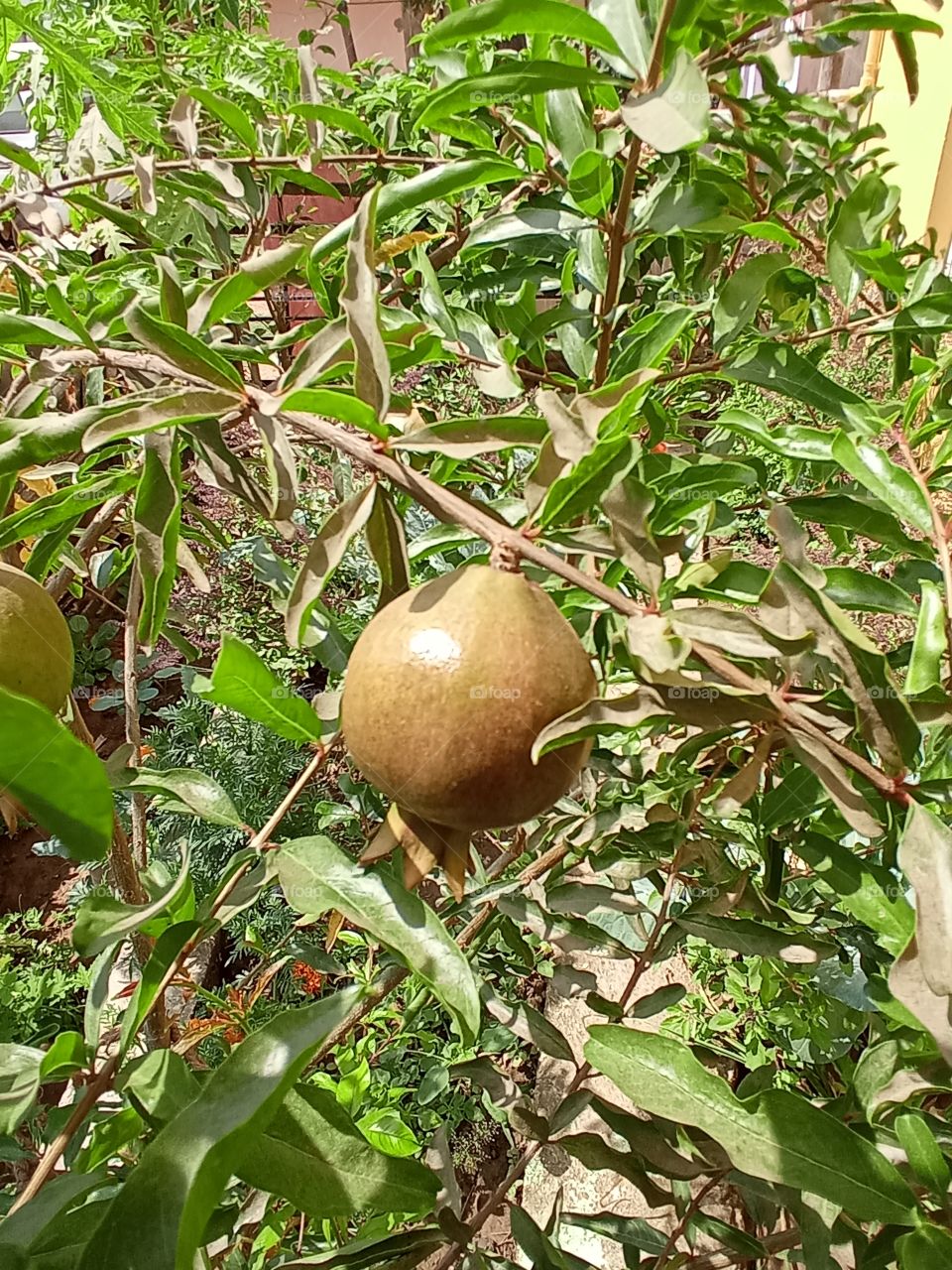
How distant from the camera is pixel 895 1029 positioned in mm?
666

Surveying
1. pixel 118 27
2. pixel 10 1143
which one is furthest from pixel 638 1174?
pixel 118 27

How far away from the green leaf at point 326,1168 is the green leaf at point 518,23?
1.98 ft

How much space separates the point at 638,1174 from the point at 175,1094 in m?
0.42

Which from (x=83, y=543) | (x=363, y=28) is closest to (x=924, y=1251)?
(x=83, y=543)

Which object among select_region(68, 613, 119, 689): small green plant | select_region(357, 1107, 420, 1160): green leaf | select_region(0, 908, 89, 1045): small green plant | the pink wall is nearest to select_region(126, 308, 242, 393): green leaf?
select_region(357, 1107, 420, 1160): green leaf

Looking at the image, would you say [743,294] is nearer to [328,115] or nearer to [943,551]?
[943,551]

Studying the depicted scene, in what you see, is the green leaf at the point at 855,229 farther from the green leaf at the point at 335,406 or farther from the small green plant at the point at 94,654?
the small green plant at the point at 94,654

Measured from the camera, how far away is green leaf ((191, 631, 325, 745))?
0.55m

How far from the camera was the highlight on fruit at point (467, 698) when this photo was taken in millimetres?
417

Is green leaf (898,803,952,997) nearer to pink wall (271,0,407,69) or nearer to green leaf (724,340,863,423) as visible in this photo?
green leaf (724,340,863,423)

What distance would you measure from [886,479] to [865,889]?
29cm

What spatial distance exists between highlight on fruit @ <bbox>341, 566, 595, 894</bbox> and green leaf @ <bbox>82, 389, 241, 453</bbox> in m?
0.15

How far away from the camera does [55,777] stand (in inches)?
14.3

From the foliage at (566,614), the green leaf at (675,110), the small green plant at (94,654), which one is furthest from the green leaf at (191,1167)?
the small green plant at (94,654)
